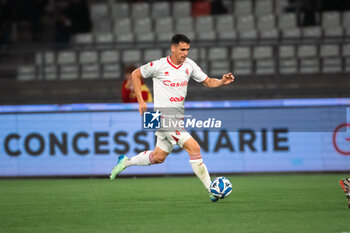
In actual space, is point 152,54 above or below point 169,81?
below

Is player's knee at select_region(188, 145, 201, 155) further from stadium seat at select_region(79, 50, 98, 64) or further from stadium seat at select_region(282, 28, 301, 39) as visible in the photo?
stadium seat at select_region(282, 28, 301, 39)

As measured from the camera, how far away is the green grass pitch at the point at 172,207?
20.3 ft

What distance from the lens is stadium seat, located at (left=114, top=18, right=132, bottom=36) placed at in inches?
730

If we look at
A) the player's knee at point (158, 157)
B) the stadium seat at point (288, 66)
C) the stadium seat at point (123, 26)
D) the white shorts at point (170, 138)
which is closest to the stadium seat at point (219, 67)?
the stadium seat at point (288, 66)

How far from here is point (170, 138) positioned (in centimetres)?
827

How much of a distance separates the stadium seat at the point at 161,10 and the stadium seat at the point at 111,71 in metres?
3.19

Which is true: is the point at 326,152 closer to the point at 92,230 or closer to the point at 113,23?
the point at 92,230

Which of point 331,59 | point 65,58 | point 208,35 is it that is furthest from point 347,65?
point 65,58

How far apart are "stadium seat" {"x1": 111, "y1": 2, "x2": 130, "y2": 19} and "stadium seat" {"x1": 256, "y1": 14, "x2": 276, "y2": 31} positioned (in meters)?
3.96

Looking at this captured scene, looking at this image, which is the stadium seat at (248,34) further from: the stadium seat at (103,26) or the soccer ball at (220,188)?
the soccer ball at (220,188)

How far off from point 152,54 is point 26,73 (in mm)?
A: 3181

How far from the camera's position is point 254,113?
12.0m

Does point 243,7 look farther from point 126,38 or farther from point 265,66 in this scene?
point 265,66

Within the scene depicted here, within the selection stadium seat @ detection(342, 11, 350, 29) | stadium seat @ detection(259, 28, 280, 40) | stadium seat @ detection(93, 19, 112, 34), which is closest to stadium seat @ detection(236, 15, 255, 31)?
stadium seat @ detection(259, 28, 280, 40)
